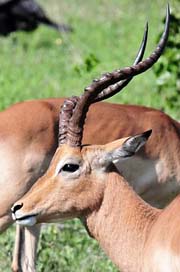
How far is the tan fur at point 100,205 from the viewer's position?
6832mm

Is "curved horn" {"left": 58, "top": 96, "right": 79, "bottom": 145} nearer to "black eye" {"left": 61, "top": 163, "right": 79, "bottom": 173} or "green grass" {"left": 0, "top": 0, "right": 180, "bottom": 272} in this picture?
"black eye" {"left": 61, "top": 163, "right": 79, "bottom": 173}

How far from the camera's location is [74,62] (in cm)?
1727

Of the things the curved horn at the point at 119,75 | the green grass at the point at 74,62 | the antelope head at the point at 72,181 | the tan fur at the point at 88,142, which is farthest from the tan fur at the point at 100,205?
the green grass at the point at 74,62

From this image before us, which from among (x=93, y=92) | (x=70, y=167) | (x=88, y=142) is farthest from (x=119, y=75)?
(x=88, y=142)

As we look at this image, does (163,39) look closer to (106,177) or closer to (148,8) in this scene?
(106,177)

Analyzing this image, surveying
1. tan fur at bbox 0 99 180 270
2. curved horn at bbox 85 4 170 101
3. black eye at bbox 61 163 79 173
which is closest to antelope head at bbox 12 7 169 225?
black eye at bbox 61 163 79 173

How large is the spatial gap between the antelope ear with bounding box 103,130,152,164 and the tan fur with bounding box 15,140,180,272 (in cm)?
3

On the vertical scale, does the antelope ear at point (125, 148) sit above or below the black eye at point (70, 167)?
above

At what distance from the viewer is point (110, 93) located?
739cm

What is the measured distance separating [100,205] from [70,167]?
0.30m

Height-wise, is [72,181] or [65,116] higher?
[65,116]

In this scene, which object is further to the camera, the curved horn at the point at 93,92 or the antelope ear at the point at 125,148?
the curved horn at the point at 93,92

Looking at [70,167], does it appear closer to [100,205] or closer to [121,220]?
[100,205]

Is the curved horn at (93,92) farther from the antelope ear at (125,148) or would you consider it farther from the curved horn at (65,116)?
the antelope ear at (125,148)
